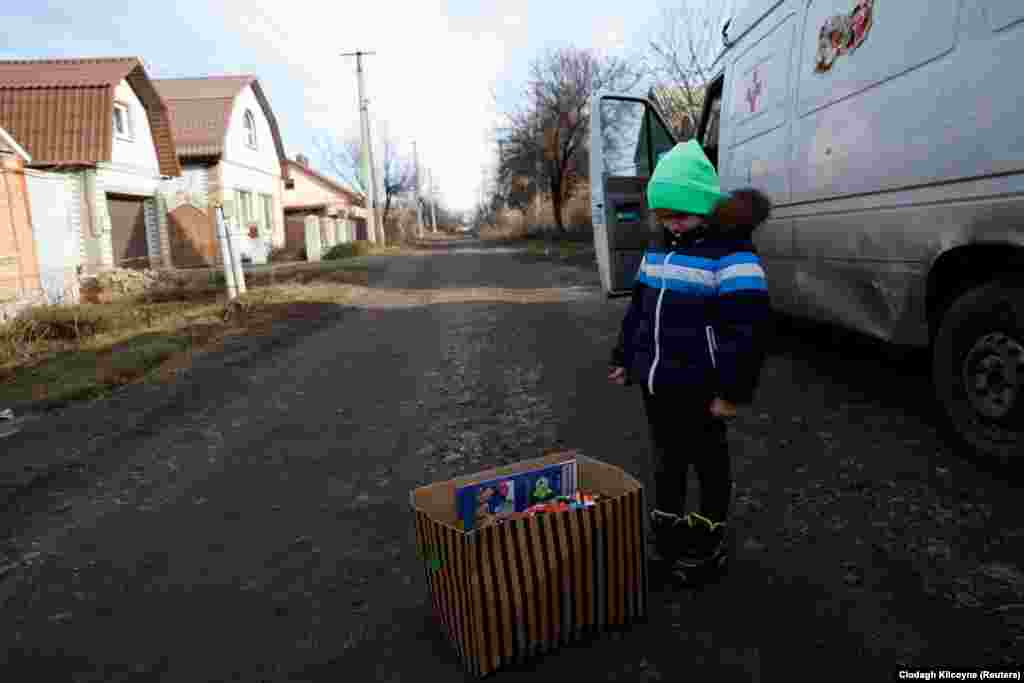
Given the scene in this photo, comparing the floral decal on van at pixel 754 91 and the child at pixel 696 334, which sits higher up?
the floral decal on van at pixel 754 91

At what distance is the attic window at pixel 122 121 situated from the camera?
65.9ft

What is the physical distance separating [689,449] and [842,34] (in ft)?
9.77

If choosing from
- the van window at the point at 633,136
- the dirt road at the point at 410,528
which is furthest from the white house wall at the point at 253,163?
the dirt road at the point at 410,528

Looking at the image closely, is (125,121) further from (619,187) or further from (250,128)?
(619,187)

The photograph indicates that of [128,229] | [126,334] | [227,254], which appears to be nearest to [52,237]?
[227,254]

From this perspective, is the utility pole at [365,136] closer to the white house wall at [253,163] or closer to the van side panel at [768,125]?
the white house wall at [253,163]

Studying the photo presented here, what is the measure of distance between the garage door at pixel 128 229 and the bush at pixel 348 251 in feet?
22.0

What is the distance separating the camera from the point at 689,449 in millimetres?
2486

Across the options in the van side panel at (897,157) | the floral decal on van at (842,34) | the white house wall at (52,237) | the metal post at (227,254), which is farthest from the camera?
the white house wall at (52,237)

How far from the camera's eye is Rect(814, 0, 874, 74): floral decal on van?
3.74 metres

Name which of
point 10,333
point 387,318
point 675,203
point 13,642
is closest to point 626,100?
point 387,318

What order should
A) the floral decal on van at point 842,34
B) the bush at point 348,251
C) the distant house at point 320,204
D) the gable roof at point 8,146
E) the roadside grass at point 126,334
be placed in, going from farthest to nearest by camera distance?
1. the distant house at point 320,204
2. the bush at point 348,251
3. the gable roof at point 8,146
4. the roadside grass at point 126,334
5. the floral decal on van at point 842,34

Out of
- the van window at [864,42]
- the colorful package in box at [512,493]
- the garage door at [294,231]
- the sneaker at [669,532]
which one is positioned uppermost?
the garage door at [294,231]

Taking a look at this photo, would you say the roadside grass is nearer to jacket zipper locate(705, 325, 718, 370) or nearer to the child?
the child
